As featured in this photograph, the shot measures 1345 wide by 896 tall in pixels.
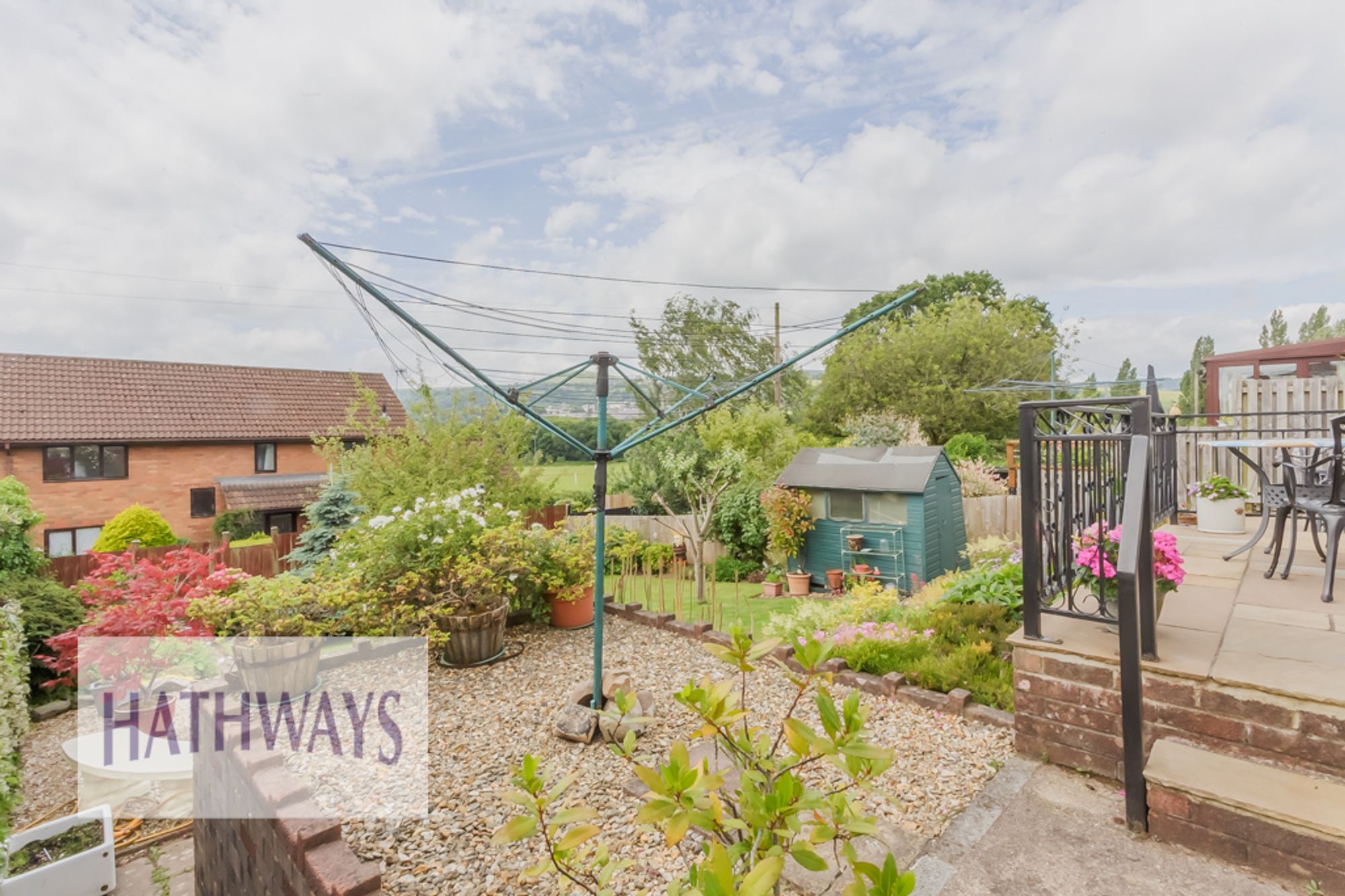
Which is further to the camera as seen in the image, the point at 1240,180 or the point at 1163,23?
the point at 1240,180

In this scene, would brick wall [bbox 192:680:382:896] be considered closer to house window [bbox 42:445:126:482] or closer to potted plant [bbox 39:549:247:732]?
potted plant [bbox 39:549:247:732]

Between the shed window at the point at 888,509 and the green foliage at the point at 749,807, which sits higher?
the green foliage at the point at 749,807

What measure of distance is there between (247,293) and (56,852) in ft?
52.1

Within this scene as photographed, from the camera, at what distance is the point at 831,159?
29.3 feet

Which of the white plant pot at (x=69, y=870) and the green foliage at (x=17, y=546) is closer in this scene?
the white plant pot at (x=69, y=870)

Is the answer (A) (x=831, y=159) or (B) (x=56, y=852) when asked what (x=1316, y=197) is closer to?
(A) (x=831, y=159)

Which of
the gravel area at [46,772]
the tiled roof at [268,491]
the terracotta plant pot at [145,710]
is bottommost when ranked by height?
the gravel area at [46,772]

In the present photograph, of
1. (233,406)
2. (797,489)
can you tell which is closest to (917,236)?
(797,489)

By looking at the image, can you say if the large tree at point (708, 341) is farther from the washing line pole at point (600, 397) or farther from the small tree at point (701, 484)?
A: the washing line pole at point (600, 397)

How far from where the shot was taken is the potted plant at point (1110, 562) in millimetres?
2508

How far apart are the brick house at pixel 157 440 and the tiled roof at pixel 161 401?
0.03 metres

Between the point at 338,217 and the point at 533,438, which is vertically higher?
the point at 338,217

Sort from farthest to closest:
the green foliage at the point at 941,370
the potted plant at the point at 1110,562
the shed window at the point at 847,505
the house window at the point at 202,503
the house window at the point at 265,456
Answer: the green foliage at the point at 941,370, the house window at the point at 265,456, the house window at the point at 202,503, the shed window at the point at 847,505, the potted plant at the point at 1110,562

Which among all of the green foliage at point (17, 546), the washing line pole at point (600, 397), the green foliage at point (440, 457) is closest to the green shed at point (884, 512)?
the green foliage at point (440, 457)
